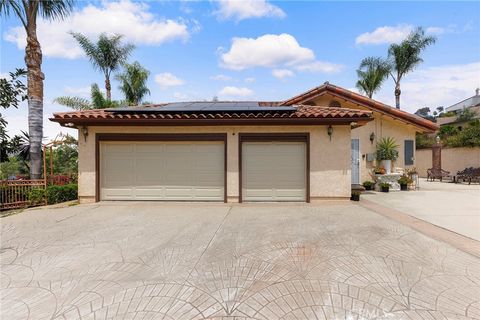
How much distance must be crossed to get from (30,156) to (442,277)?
43.6ft

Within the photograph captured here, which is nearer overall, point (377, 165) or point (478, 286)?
point (478, 286)

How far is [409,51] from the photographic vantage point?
20.6m

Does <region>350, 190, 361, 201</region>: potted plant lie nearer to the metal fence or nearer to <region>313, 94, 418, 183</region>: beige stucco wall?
<region>313, 94, 418, 183</region>: beige stucco wall

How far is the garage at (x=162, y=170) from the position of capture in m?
8.82

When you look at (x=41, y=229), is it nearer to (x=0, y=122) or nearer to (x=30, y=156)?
(x=30, y=156)

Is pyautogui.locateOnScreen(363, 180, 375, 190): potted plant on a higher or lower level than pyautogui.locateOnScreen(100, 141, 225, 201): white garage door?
lower

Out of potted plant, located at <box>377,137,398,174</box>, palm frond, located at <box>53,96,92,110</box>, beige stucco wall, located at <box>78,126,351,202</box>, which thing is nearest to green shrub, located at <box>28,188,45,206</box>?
beige stucco wall, located at <box>78,126,351,202</box>

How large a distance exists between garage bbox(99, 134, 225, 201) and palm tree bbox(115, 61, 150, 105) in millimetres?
12761

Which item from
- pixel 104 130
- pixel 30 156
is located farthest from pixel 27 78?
pixel 104 130

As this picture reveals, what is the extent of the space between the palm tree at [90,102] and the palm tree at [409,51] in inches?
951

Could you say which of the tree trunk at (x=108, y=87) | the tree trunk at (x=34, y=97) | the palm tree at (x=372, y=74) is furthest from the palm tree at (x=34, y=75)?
the palm tree at (x=372, y=74)

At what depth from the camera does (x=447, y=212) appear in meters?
7.27

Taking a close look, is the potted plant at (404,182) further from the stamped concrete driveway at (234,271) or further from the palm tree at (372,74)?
the palm tree at (372,74)

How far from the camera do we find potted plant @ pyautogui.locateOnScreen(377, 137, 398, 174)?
12.2 m
